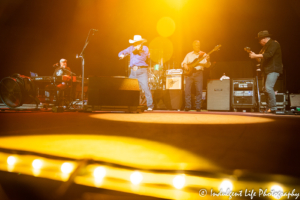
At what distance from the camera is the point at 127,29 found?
253 inches

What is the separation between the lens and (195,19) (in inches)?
243

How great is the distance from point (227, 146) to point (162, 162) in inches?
14.0

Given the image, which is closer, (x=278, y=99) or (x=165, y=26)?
(x=278, y=99)

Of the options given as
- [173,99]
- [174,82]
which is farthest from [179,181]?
[174,82]

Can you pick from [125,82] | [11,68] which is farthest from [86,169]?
[11,68]

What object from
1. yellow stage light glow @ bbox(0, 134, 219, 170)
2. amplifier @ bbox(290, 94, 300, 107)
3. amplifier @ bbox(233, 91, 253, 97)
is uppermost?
amplifier @ bbox(233, 91, 253, 97)

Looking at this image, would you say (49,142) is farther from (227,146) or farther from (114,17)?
(114,17)

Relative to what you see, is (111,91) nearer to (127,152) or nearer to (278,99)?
(127,152)

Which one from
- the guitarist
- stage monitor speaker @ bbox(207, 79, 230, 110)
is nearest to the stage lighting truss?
the guitarist

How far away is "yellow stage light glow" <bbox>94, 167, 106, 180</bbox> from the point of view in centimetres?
58

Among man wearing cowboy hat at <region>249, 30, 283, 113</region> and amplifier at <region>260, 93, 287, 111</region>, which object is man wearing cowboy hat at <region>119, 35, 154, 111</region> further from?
amplifier at <region>260, 93, 287, 111</region>

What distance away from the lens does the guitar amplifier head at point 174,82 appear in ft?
17.7

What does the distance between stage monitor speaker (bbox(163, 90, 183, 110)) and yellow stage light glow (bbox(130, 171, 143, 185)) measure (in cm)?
480

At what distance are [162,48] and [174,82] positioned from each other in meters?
1.66
